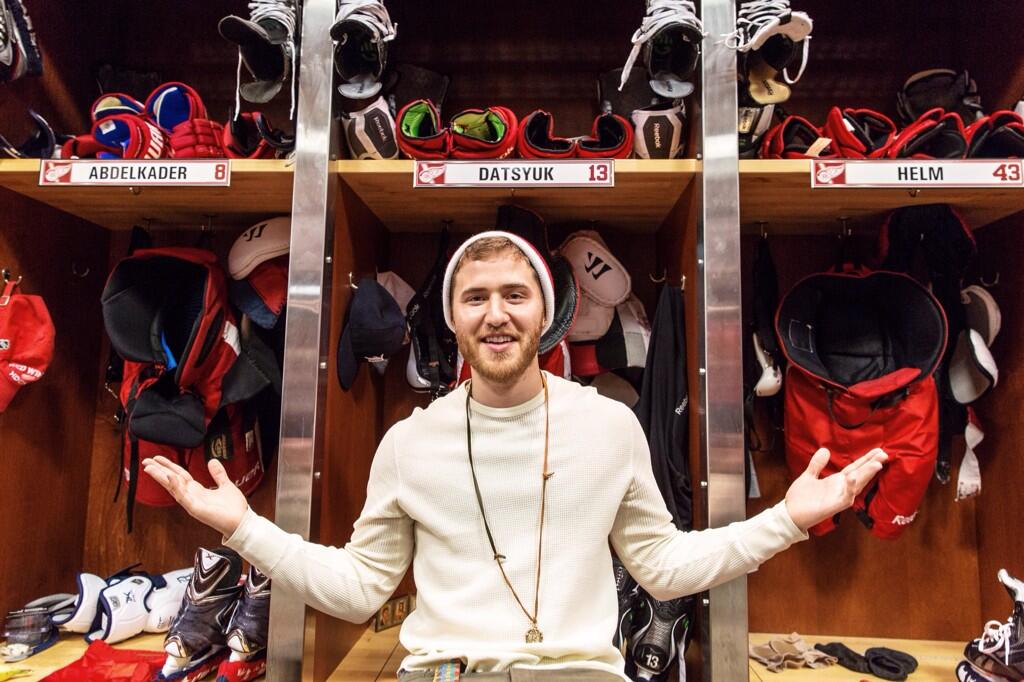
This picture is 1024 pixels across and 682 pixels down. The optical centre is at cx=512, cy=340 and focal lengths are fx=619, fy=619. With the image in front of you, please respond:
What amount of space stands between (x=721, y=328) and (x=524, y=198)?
0.56m

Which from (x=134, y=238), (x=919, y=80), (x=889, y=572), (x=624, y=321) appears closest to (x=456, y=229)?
(x=624, y=321)

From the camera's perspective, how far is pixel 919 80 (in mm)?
1656

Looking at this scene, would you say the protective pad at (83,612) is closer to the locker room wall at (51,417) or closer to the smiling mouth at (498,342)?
the locker room wall at (51,417)

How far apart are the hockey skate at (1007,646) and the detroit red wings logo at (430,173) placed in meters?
1.45

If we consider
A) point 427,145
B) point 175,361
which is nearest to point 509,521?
point 427,145

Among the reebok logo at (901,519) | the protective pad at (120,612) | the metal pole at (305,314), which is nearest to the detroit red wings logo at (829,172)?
the reebok logo at (901,519)

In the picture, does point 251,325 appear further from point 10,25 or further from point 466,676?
point 466,676

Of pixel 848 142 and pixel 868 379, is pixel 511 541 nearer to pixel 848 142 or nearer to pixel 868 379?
pixel 868 379

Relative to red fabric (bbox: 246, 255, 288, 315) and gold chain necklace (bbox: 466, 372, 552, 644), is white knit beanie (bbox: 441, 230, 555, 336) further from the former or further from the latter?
red fabric (bbox: 246, 255, 288, 315)

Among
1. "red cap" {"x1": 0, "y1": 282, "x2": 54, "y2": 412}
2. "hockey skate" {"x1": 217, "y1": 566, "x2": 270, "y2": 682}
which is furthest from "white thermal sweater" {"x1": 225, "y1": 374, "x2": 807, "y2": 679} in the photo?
"red cap" {"x1": 0, "y1": 282, "x2": 54, "y2": 412}

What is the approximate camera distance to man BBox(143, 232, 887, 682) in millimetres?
1023

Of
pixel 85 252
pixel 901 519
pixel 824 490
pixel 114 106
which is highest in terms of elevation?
pixel 114 106

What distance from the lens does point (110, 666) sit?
138 cm

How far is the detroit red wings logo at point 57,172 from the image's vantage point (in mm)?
1351
